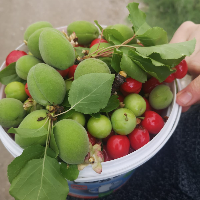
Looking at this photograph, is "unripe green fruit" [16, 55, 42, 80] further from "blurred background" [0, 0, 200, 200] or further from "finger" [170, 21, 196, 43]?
"blurred background" [0, 0, 200, 200]

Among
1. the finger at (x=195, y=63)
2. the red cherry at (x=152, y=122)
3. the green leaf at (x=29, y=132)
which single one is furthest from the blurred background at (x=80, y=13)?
the green leaf at (x=29, y=132)

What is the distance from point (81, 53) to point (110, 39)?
0.36 ft

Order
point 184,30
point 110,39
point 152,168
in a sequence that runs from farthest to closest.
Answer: point 152,168 → point 184,30 → point 110,39

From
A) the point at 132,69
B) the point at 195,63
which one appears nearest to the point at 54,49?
the point at 132,69

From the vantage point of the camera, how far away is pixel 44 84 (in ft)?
1.49

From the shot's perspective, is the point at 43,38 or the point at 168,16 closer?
the point at 43,38

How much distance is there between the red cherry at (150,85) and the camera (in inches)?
24.1

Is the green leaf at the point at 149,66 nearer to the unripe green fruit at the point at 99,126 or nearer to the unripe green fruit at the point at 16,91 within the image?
the unripe green fruit at the point at 99,126

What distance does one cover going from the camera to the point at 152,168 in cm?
96

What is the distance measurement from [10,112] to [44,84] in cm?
15

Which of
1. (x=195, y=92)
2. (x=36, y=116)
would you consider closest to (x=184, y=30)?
(x=195, y=92)

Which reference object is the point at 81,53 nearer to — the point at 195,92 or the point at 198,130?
the point at 195,92

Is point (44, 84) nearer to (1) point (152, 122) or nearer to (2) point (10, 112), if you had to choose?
(2) point (10, 112)

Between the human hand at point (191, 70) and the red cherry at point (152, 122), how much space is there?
84mm
